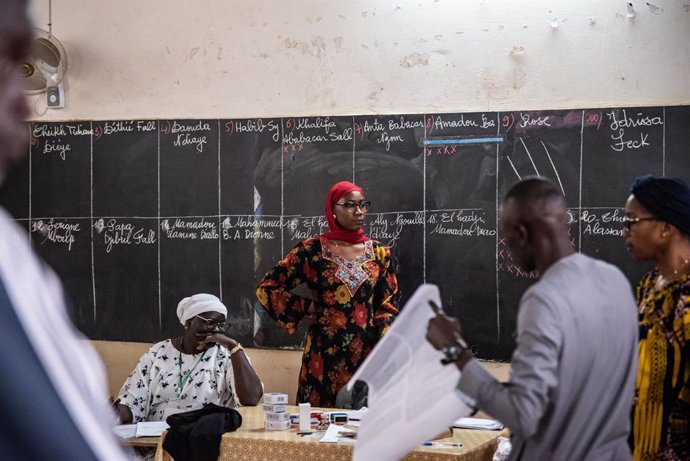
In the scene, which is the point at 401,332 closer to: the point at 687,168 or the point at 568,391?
the point at 568,391

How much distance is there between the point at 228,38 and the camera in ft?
19.6

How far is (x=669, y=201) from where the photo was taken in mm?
2916

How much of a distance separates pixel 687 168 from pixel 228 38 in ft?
10.1

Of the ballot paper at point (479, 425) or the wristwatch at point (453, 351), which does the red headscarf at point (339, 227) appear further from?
the wristwatch at point (453, 351)

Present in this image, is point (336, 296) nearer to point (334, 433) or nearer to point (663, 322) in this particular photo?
point (334, 433)

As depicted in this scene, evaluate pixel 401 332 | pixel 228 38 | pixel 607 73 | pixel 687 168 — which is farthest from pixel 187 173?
pixel 401 332

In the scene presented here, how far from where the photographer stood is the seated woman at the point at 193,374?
432cm

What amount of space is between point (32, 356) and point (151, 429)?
342 centimetres

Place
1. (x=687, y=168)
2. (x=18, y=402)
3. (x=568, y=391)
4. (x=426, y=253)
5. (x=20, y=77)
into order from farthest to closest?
(x=426, y=253)
(x=687, y=168)
(x=568, y=391)
(x=20, y=77)
(x=18, y=402)

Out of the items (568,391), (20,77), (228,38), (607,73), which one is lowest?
(568,391)

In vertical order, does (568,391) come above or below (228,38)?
below

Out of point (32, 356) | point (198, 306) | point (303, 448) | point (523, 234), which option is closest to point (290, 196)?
point (198, 306)

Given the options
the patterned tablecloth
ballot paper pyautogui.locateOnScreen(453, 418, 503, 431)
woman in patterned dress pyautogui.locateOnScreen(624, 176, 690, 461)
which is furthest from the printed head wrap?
ballot paper pyautogui.locateOnScreen(453, 418, 503, 431)

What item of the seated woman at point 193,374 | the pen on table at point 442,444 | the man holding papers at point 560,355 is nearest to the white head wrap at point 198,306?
the seated woman at point 193,374
